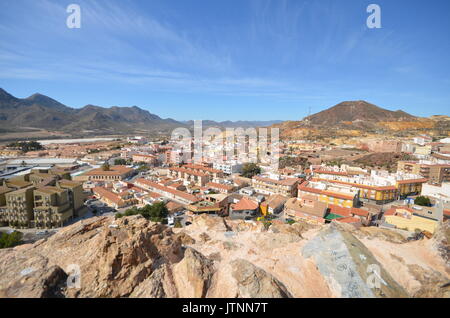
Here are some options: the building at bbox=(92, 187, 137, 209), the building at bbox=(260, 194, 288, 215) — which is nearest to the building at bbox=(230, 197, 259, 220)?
the building at bbox=(260, 194, 288, 215)

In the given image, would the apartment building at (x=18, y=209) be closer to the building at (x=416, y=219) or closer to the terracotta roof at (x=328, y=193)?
the terracotta roof at (x=328, y=193)

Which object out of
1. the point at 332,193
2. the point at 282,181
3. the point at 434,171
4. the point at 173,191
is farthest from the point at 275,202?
the point at 434,171

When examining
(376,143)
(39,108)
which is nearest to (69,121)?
(39,108)

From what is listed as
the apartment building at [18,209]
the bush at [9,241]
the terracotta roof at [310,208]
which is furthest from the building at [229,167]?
the bush at [9,241]

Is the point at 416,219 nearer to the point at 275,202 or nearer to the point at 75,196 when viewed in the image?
the point at 275,202

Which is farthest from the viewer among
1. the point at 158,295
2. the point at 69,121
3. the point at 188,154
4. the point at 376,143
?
the point at 69,121
